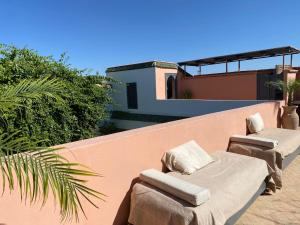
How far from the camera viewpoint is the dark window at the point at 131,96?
14789 millimetres

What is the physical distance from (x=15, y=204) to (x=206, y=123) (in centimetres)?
421

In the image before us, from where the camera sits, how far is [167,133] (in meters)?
4.40

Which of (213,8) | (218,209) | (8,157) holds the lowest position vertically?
(218,209)

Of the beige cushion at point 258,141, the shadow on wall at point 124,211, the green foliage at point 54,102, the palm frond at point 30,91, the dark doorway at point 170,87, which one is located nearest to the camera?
the palm frond at point 30,91

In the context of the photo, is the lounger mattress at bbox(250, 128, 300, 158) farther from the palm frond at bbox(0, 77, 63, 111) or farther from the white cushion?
the palm frond at bbox(0, 77, 63, 111)

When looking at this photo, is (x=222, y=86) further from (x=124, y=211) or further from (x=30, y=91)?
(x=30, y=91)

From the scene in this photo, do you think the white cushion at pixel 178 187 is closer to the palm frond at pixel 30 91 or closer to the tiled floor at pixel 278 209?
the tiled floor at pixel 278 209

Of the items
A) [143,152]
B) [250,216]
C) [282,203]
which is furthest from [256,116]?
[143,152]

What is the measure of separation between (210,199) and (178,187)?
0.45 m

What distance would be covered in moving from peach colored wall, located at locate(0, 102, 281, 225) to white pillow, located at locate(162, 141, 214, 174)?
6.0 inches

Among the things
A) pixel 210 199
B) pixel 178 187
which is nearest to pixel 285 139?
pixel 210 199

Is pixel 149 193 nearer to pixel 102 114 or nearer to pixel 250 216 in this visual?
pixel 250 216

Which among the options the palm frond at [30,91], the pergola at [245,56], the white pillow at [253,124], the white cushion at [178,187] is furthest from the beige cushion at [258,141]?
the pergola at [245,56]

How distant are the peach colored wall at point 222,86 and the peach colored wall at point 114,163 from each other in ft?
32.2
